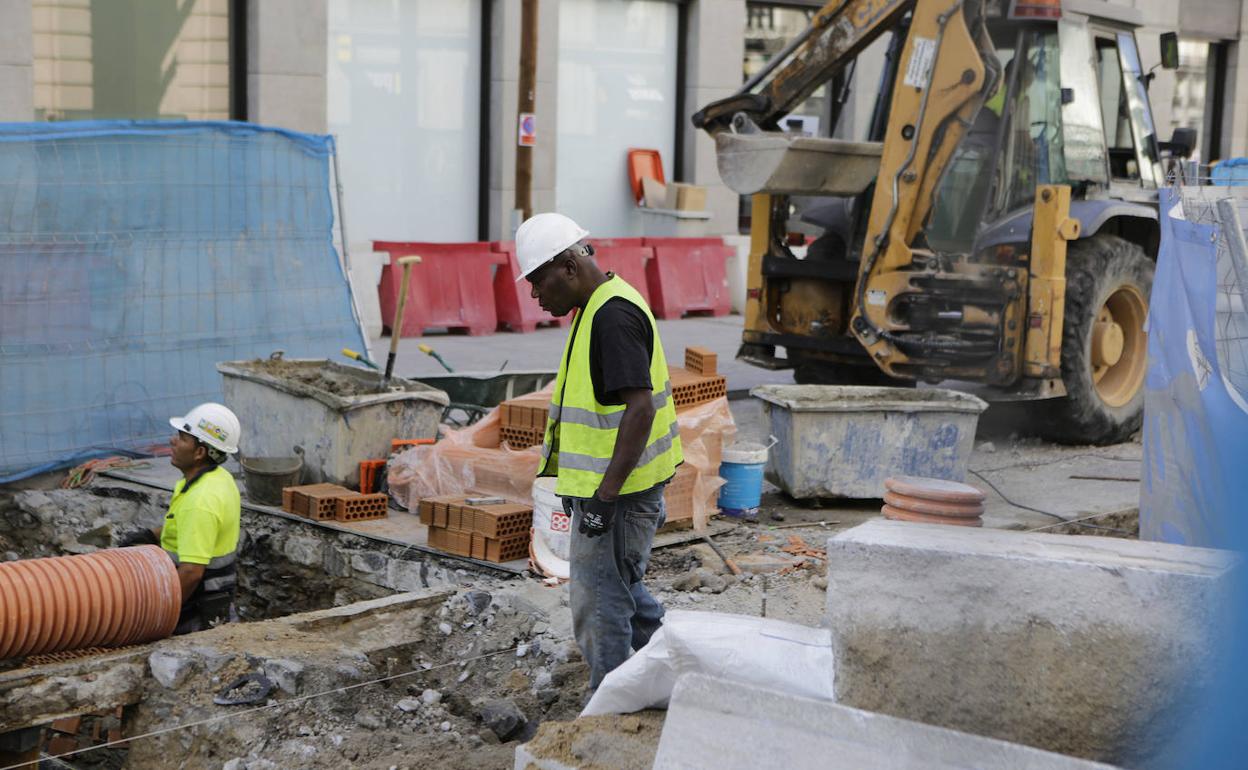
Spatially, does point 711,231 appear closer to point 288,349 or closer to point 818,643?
point 288,349

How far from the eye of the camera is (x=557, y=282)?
200 inches

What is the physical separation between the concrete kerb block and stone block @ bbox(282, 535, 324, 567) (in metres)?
4.35

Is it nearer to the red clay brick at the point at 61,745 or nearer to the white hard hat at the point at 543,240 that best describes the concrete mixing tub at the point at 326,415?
the red clay brick at the point at 61,745

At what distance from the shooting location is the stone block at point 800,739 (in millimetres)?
3582

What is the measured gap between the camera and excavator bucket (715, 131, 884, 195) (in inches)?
380

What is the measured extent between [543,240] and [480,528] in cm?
257

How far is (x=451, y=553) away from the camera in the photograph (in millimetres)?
7336

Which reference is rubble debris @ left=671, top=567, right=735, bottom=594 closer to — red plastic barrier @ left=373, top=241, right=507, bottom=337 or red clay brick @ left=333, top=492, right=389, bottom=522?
red clay brick @ left=333, top=492, right=389, bottom=522

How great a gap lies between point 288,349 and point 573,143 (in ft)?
26.3

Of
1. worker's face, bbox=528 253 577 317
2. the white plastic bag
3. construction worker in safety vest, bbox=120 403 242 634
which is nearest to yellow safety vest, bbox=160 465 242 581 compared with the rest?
construction worker in safety vest, bbox=120 403 242 634

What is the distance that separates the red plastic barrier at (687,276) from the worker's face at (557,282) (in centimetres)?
1179

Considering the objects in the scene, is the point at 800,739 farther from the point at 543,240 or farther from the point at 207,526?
the point at 207,526

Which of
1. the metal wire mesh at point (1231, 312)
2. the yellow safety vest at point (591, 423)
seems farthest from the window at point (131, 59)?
the metal wire mesh at point (1231, 312)

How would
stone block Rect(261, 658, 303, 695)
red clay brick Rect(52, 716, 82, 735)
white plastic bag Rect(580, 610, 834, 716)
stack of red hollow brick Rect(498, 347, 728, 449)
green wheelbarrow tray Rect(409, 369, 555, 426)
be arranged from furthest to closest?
green wheelbarrow tray Rect(409, 369, 555, 426)
stack of red hollow brick Rect(498, 347, 728, 449)
red clay brick Rect(52, 716, 82, 735)
stone block Rect(261, 658, 303, 695)
white plastic bag Rect(580, 610, 834, 716)
